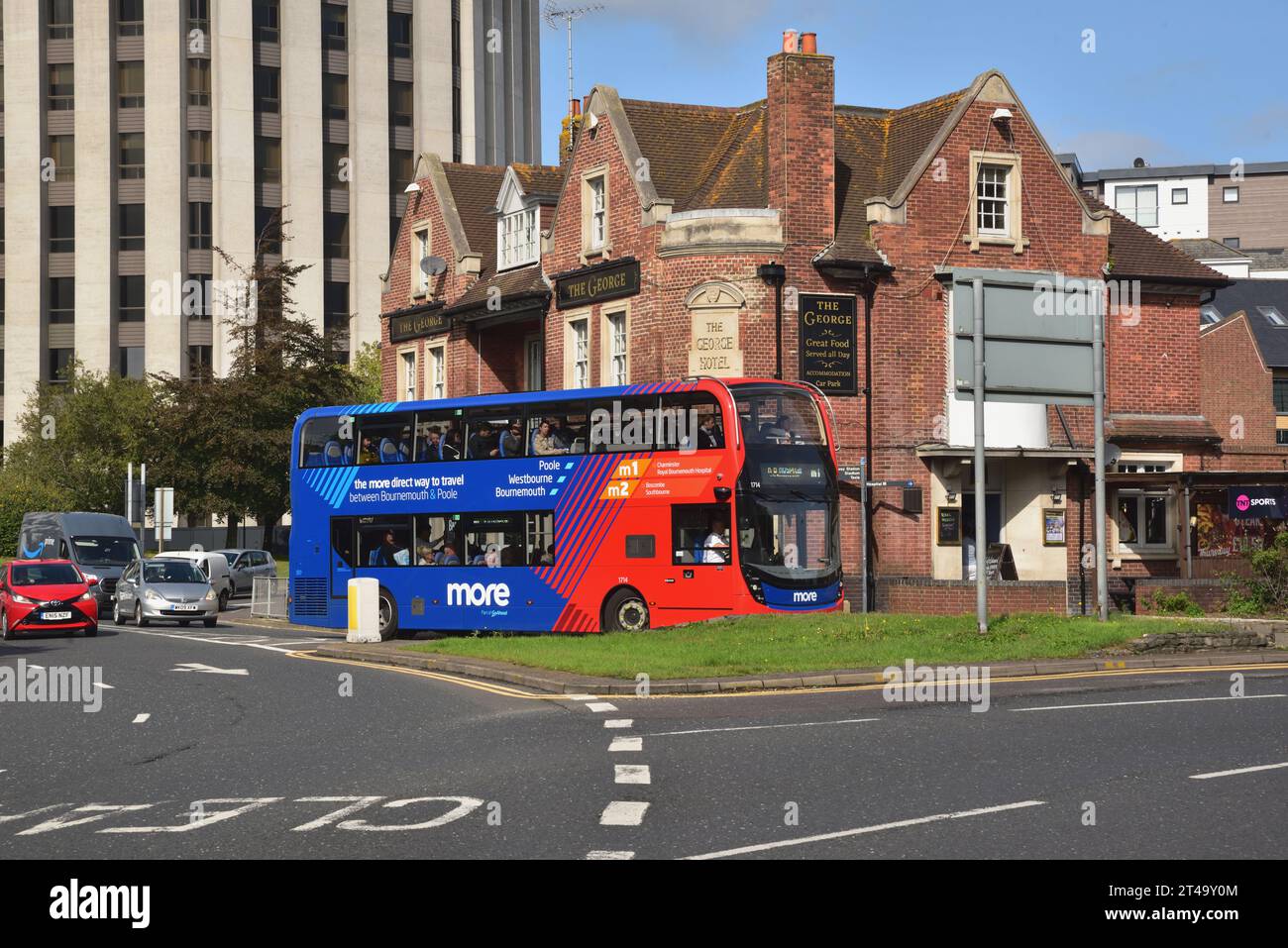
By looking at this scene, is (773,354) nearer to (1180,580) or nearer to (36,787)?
(1180,580)

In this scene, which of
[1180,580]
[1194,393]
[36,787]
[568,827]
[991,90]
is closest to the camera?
[568,827]

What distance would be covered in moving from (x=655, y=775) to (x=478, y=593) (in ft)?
60.7

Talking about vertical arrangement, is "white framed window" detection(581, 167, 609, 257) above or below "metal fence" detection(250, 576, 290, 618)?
above

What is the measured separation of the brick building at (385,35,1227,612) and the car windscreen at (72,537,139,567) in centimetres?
1436

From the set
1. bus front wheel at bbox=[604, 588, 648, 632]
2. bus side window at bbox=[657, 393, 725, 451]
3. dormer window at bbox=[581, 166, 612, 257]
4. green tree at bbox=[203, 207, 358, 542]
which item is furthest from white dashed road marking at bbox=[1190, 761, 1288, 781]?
green tree at bbox=[203, 207, 358, 542]

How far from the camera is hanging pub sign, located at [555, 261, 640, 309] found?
37812 millimetres

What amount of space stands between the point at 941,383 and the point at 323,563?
564 inches

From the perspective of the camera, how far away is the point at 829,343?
35.9 meters

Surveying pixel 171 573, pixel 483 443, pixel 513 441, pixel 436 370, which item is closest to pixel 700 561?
pixel 513 441

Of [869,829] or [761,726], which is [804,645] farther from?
[869,829]

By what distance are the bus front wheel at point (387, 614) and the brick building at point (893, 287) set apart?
847 cm

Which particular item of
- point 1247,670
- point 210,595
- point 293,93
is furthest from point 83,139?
point 1247,670

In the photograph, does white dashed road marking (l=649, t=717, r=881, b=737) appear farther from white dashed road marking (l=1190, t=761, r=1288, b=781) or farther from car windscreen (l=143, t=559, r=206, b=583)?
car windscreen (l=143, t=559, r=206, b=583)

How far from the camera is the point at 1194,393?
40.5 m
